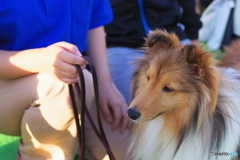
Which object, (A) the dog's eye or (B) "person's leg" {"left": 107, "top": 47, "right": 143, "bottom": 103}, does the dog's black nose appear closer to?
(A) the dog's eye

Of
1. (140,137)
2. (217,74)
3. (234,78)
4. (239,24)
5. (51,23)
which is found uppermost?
(51,23)

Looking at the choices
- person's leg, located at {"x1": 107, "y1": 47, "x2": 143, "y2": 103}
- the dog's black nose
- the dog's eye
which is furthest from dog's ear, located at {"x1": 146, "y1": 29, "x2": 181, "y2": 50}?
person's leg, located at {"x1": 107, "y1": 47, "x2": 143, "y2": 103}

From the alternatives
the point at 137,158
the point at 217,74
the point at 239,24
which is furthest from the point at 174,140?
the point at 239,24

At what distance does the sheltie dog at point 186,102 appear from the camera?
4.99ft

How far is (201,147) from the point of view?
5.39ft

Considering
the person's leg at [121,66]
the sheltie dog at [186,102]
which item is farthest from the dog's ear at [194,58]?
the person's leg at [121,66]

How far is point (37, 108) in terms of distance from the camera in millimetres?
1657

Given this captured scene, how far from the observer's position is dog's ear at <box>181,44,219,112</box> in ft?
4.80

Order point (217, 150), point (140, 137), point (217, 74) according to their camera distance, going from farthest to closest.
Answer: point (140, 137), point (217, 150), point (217, 74)

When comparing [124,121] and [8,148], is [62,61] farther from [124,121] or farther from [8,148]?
[8,148]

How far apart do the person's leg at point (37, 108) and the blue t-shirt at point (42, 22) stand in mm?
225

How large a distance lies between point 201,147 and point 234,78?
43 cm

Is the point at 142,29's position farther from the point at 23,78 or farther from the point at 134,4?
the point at 23,78

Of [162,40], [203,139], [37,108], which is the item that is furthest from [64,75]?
[203,139]
